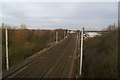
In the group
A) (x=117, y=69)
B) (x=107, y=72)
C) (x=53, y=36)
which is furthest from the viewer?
(x=53, y=36)

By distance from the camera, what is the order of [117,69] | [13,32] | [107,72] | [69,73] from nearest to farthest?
[117,69] < [107,72] < [69,73] < [13,32]

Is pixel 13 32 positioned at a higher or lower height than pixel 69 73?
higher

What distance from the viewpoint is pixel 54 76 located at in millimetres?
4668

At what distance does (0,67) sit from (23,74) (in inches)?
62.1

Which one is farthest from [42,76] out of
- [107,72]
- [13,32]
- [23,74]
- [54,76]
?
[13,32]

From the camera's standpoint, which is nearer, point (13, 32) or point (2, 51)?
point (2, 51)

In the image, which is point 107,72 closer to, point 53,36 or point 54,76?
point 54,76

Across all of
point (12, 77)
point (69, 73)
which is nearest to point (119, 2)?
point (69, 73)

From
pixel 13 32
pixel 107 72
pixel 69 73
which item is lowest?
pixel 69 73

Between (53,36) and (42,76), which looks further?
(53,36)

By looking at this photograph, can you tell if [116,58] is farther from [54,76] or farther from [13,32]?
[13,32]

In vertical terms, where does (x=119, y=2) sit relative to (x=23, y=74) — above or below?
above

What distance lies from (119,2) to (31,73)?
4.79 m

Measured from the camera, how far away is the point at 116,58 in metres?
4.27
